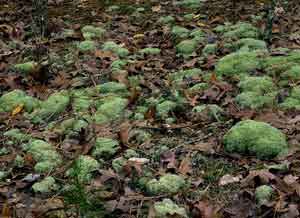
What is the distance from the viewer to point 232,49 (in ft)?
22.5

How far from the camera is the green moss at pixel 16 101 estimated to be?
5797 millimetres

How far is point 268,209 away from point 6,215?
2099 mm

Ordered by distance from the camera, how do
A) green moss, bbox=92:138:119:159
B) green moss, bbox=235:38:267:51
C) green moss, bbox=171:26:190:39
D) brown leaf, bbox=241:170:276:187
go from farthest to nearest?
green moss, bbox=171:26:190:39 → green moss, bbox=235:38:267:51 → green moss, bbox=92:138:119:159 → brown leaf, bbox=241:170:276:187

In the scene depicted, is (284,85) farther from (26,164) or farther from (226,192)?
(26,164)

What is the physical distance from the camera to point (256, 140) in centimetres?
458

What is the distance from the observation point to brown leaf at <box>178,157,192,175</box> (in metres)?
4.42

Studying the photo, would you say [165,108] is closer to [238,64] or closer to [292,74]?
[238,64]

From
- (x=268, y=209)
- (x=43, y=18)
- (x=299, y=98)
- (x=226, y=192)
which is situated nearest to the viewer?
(x=268, y=209)

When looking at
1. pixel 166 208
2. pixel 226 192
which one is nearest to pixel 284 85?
pixel 226 192

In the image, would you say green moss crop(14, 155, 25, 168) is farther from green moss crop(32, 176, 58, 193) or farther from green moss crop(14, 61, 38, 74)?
green moss crop(14, 61, 38, 74)

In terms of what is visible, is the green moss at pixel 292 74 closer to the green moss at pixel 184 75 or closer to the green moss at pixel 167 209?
the green moss at pixel 184 75

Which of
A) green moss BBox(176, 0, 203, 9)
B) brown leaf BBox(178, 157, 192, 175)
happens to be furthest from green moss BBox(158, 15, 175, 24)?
brown leaf BBox(178, 157, 192, 175)

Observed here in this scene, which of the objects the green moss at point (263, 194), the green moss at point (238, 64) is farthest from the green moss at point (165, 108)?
the green moss at point (263, 194)

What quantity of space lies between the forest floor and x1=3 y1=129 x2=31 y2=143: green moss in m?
0.01
